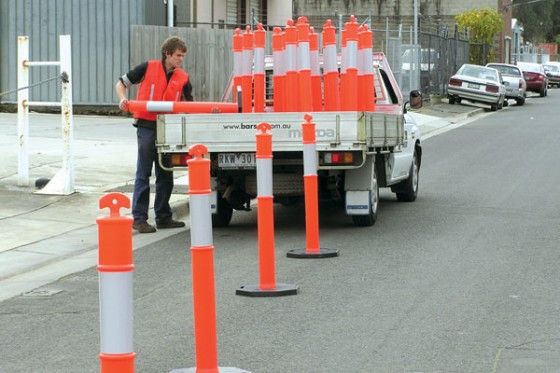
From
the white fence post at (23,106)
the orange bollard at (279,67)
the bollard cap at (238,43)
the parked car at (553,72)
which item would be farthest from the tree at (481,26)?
the orange bollard at (279,67)

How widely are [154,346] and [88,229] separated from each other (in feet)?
19.6

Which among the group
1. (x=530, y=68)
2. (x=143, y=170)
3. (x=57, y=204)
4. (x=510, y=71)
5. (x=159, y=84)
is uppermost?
(x=530, y=68)

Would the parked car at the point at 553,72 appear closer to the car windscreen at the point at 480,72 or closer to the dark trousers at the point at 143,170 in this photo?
the car windscreen at the point at 480,72

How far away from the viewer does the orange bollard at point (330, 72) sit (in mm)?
13398

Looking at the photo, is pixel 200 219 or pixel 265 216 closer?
pixel 200 219

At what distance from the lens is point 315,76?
1380 cm

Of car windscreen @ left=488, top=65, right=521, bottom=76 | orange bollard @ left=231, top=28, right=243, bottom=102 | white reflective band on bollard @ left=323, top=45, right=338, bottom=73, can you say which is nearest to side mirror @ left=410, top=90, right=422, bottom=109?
white reflective band on bollard @ left=323, top=45, right=338, bottom=73

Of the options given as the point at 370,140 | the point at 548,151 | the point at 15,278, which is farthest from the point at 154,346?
the point at 548,151

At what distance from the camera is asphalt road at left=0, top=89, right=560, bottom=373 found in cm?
736

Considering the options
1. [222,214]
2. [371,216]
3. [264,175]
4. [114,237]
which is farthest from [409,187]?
[114,237]

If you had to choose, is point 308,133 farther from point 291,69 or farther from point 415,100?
point 415,100

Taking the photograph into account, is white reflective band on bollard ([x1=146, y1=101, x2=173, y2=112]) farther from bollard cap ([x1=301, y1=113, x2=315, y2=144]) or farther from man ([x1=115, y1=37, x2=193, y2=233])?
bollard cap ([x1=301, y1=113, x2=315, y2=144])

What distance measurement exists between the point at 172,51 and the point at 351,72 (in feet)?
6.11

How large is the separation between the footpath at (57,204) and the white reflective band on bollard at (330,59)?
7.80 ft
